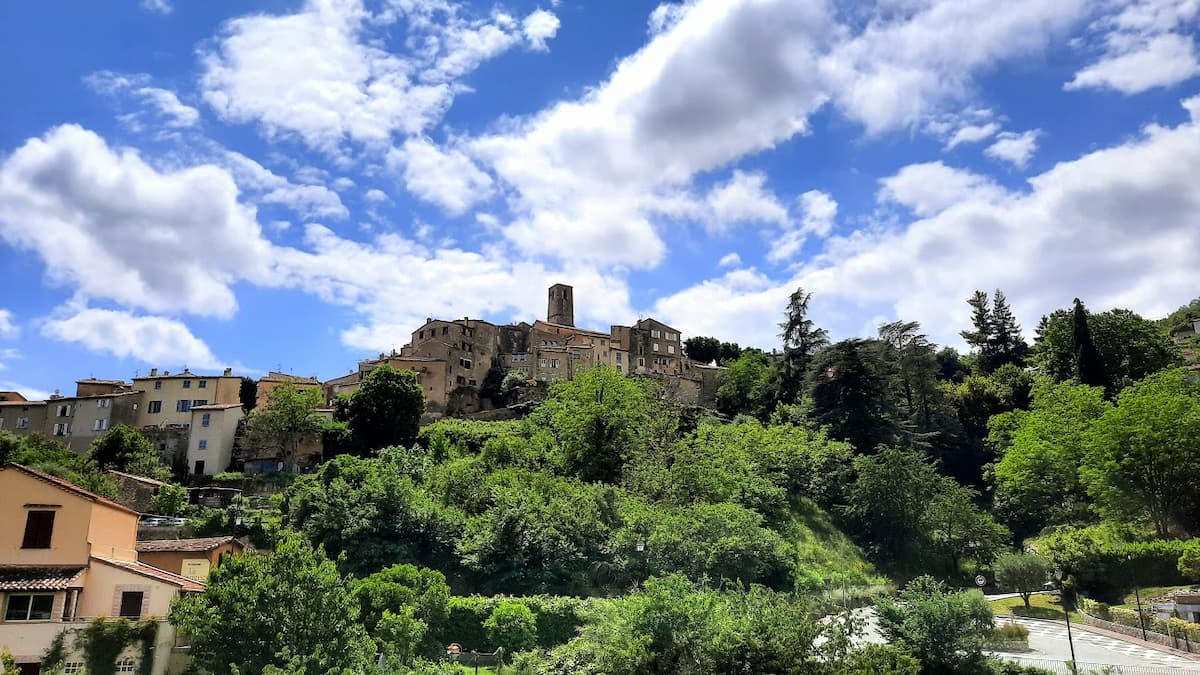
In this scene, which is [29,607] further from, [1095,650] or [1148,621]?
[1148,621]

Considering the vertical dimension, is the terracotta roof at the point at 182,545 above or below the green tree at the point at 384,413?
below

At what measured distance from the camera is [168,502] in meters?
40.3

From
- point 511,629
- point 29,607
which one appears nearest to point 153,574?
point 29,607

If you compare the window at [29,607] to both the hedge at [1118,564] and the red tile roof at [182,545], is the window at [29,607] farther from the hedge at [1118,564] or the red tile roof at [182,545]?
the hedge at [1118,564]

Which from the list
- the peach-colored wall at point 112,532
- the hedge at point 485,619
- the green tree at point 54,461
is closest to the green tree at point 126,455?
the green tree at point 54,461

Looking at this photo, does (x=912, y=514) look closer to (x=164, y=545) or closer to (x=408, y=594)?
(x=408, y=594)

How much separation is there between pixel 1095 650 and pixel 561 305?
86723 mm

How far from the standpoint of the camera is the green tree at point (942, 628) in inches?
877

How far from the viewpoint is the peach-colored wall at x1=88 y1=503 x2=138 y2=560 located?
2550 centimetres

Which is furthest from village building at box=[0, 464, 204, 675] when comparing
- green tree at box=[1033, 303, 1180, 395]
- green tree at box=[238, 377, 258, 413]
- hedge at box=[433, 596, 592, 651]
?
green tree at box=[1033, 303, 1180, 395]

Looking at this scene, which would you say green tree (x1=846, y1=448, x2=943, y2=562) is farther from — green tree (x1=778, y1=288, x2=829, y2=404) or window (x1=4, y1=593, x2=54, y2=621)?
window (x1=4, y1=593, x2=54, y2=621)

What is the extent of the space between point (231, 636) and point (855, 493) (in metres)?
35.0

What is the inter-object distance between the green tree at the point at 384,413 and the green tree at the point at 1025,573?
124 feet

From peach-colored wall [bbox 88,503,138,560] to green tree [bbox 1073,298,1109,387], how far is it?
55.7 meters
